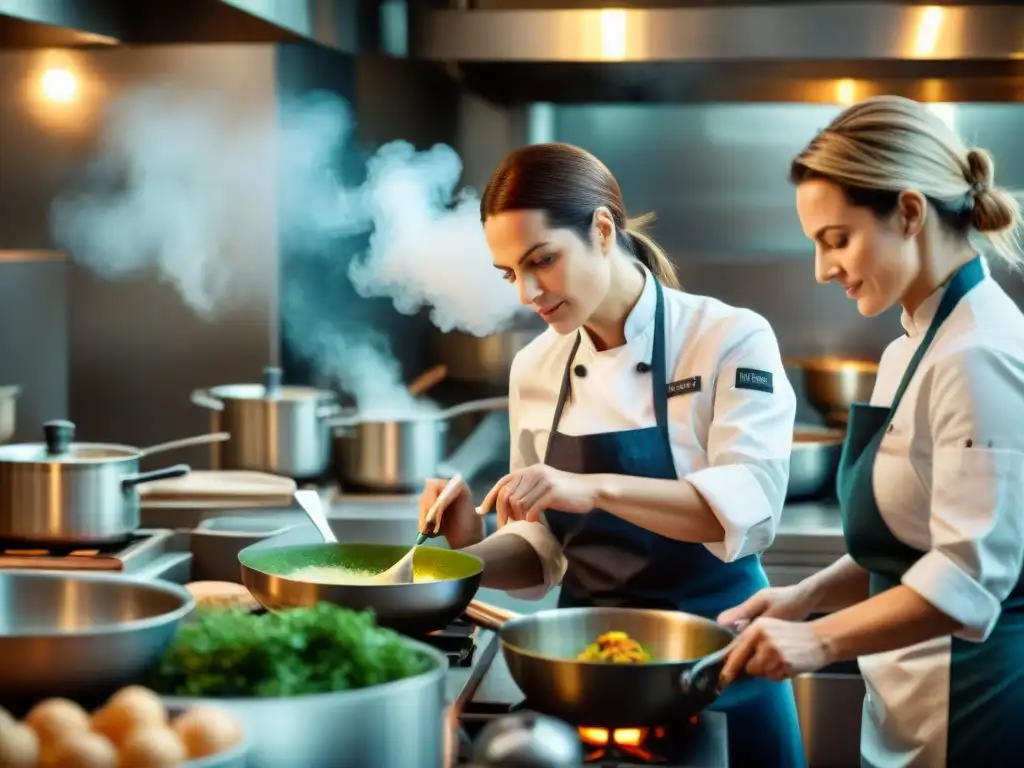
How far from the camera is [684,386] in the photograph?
2.21 m

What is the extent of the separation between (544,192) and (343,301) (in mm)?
1814

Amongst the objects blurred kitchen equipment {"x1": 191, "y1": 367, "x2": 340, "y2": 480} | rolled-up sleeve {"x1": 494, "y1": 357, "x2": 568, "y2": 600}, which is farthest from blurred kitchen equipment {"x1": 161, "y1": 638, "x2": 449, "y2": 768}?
blurred kitchen equipment {"x1": 191, "y1": 367, "x2": 340, "y2": 480}

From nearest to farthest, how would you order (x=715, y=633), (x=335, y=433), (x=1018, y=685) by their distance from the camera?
(x=715, y=633), (x=1018, y=685), (x=335, y=433)

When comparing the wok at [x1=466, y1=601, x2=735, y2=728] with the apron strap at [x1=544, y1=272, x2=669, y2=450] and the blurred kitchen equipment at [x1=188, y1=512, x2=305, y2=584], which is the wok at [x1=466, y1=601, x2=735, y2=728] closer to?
the apron strap at [x1=544, y1=272, x2=669, y2=450]

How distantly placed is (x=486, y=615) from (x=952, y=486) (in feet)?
2.05

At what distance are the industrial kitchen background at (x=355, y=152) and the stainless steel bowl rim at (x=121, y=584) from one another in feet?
5.40

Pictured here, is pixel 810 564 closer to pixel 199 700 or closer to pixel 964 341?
pixel 964 341

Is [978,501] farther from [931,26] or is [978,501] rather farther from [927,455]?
[931,26]

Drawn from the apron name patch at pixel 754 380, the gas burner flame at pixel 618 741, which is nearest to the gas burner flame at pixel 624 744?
the gas burner flame at pixel 618 741

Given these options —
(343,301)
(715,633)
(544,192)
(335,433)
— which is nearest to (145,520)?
(335,433)

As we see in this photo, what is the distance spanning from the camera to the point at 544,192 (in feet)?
6.92

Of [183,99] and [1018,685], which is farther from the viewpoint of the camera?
[183,99]

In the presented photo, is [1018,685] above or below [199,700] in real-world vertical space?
below

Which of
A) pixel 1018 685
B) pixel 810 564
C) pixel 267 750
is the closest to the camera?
pixel 267 750
